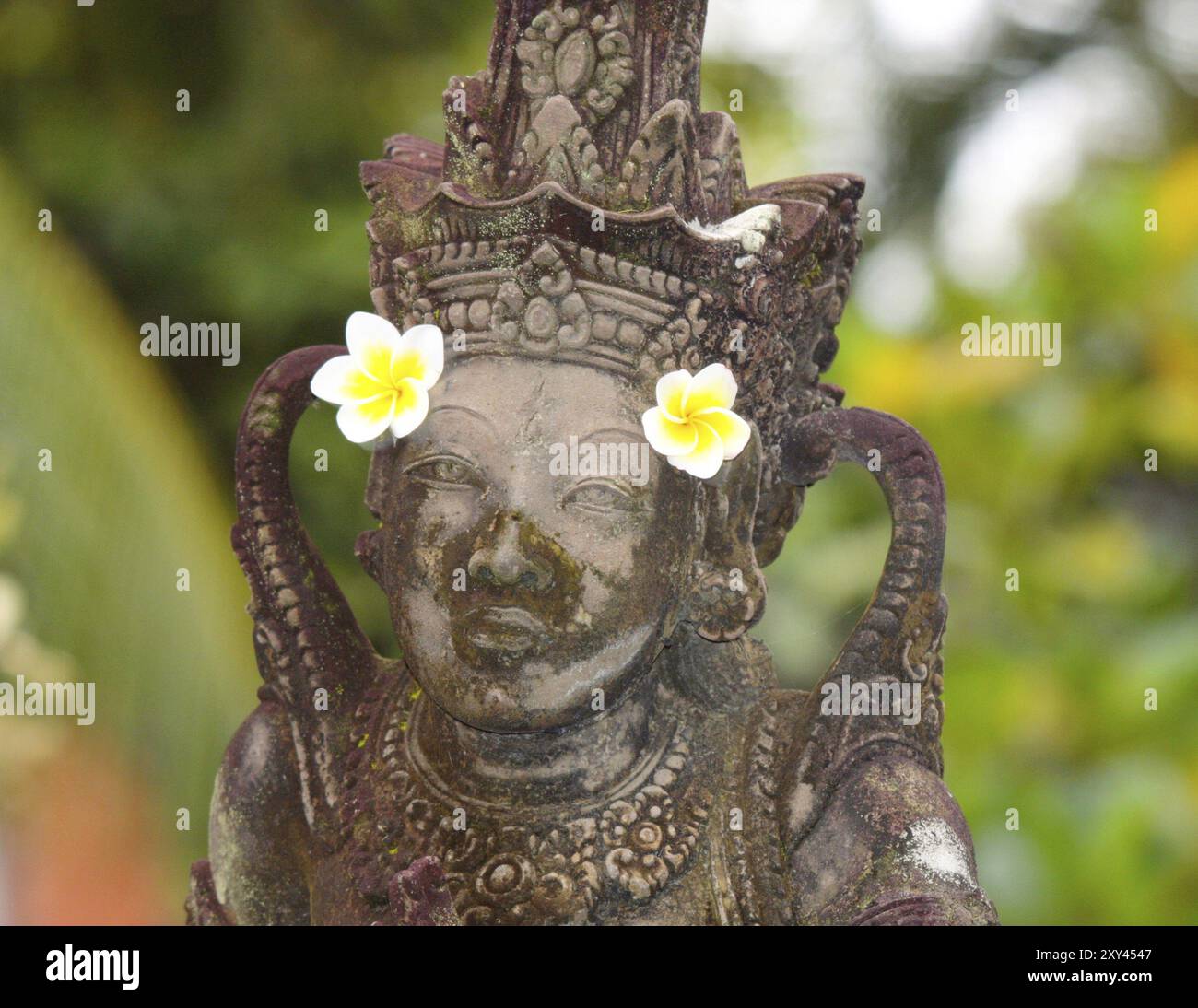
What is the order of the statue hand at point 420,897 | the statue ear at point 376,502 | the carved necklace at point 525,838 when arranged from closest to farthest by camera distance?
1. the statue hand at point 420,897
2. the carved necklace at point 525,838
3. the statue ear at point 376,502

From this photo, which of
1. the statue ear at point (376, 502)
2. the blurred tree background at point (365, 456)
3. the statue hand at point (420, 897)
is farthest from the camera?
the blurred tree background at point (365, 456)

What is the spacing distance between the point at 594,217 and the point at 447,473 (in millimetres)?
373

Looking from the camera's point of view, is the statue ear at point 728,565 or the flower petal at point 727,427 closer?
the flower petal at point 727,427

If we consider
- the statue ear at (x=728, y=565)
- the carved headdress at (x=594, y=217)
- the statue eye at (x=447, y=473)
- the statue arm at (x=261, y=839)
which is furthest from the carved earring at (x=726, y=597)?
the statue arm at (x=261, y=839)

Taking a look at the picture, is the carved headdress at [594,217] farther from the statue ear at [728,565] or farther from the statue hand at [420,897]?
the statue hand at [420,897]

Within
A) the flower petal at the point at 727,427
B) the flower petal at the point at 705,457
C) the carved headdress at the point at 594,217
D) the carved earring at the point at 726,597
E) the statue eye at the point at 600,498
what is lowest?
the carved earring at the point at 726,597

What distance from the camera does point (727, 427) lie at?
1.92m

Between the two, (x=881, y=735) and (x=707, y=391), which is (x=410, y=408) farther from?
(x=881, y=735)

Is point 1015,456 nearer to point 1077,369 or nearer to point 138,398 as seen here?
point 1077,369

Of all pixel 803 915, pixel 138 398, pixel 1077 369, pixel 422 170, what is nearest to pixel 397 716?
pixel 803 915

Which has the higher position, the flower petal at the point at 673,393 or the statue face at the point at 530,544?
the flower petal at the point at 673,393

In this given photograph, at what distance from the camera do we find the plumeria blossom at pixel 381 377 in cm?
192

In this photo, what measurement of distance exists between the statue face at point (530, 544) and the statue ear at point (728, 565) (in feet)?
0.29

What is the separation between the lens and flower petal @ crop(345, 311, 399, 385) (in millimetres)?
1954
